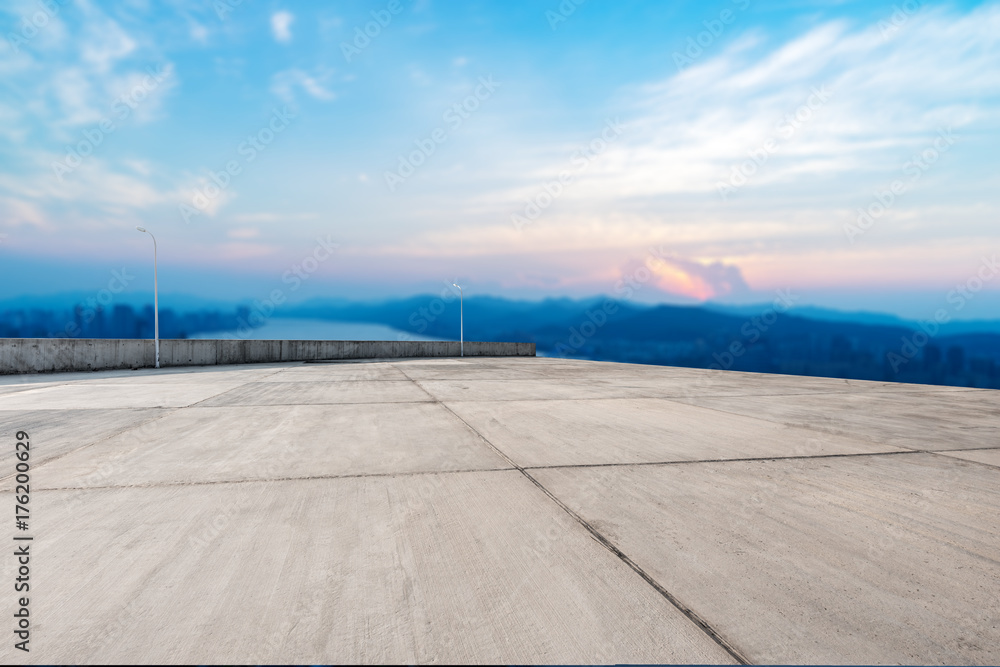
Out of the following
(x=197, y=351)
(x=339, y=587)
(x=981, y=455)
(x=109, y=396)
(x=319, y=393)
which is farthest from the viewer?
(x=197, y=351)

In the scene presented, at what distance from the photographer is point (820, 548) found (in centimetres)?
370

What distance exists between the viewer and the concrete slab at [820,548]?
8.76ft

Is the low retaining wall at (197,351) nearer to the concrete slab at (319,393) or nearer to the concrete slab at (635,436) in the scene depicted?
the concrete slab at (319,393)

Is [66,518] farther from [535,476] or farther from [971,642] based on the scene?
[971,642]

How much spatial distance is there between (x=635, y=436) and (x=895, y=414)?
244 inches

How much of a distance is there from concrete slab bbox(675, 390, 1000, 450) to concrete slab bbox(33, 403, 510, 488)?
19.7ft

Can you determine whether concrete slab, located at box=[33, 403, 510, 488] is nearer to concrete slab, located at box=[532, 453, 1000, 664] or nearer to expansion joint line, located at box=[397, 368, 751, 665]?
expansion joint line, located at box=[397, 368, 751, 665]

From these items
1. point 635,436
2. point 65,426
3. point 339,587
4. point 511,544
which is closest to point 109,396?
point 65,426

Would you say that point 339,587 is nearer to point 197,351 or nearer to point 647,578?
point 647,578

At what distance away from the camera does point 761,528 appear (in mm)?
4043

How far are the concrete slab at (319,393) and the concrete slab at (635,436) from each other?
2693 millimetres

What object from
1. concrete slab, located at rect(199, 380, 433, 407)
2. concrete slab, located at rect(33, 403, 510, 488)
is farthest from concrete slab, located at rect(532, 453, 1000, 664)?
concrete slab, located at rect(199, 380, 433, 407)

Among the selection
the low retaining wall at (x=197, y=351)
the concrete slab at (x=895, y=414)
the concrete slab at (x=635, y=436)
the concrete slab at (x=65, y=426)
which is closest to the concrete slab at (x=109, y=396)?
the concrete slab at (x=65, y=426)

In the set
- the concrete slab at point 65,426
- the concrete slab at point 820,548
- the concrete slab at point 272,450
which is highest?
the concrete slab at point 65,426
